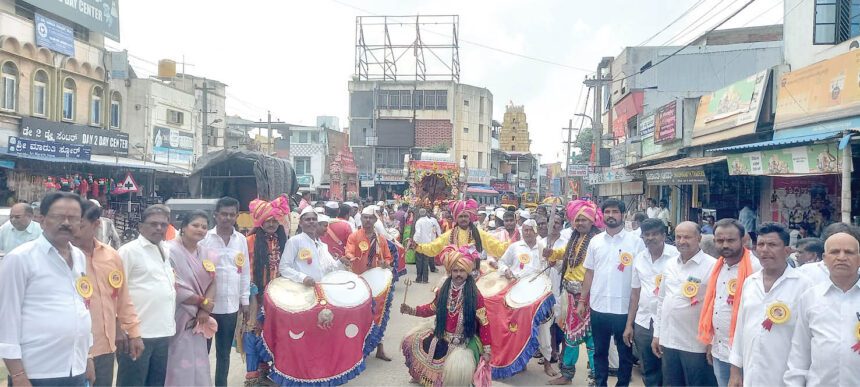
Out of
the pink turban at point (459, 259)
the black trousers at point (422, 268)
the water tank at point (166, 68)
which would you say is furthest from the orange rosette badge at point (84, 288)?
the water tank at point (166, 68)

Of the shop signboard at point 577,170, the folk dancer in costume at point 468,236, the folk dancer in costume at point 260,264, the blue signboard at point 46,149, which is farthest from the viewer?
the shop signboard at point 577,170

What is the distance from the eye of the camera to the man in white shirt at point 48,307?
3.39m

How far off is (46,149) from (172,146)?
1378 cm

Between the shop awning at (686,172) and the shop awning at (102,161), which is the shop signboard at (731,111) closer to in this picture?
the shop awning at (686,172)

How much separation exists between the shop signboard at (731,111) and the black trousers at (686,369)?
1137 cm

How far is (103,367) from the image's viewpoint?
4211 mm

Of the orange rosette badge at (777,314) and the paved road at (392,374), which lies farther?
the paved road at (392,374)

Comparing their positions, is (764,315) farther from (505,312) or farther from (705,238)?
(505,312)

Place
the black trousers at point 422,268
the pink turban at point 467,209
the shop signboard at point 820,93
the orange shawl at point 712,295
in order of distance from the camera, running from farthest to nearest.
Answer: the black trousers at point 422,268, the shop signboard at point 820,93, the pink turban at point 467,209, the orange shawl at point 712,295

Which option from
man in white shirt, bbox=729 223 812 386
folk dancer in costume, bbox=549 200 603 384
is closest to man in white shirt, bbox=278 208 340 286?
folk dancer in costume, bbox=549 200 603 384

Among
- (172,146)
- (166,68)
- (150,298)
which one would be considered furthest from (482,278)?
(166,68)

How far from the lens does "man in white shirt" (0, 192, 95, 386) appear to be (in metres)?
3.39

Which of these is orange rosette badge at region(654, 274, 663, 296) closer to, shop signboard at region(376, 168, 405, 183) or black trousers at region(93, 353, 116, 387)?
black trousers at region(93, 353, 116, 387)

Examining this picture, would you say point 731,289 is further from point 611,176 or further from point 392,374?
point 611,176
